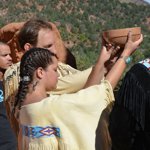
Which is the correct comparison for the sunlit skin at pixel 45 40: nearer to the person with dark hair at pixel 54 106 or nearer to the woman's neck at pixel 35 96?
the person with dark hair at pixel 54 106

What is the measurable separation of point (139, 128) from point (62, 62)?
0.92 meters

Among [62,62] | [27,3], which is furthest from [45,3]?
[62,62]

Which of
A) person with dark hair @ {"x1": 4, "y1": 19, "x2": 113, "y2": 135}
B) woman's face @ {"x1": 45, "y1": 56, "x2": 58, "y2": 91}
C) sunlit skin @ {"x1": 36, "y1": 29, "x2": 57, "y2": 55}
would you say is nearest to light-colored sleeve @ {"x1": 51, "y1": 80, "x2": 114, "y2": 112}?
woman's face @ {"x1": 45, "y1": 56, "x2": 58, "y2": 91}

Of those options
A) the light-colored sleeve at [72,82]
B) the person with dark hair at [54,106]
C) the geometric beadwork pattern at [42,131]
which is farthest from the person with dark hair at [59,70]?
the geometric beadwork pattern at [42,131]

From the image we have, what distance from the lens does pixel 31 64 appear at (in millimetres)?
2377

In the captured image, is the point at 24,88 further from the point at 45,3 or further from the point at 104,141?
the point at 45,3

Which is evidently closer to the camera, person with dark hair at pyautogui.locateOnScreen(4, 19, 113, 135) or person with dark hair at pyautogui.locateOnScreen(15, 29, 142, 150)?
person with dark hair at pyautogui.locateOnScreen(15, 29, 142, 150)

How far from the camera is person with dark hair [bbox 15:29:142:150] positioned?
223cm

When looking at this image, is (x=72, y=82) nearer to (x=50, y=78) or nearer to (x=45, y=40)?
(x=45, y=40)

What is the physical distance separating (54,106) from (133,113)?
1.21 feet

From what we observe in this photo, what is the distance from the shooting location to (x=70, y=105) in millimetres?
2215

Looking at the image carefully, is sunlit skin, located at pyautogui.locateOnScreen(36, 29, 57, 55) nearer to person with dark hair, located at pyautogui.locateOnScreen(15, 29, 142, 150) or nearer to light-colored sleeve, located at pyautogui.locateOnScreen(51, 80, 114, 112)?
person with dark hair, located at pyautogui.locateOnScreen(15, 29, 142, 150)

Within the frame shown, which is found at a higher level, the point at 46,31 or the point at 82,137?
the point at 46,31

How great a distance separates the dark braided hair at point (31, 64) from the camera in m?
2.37
